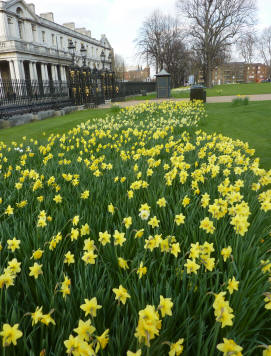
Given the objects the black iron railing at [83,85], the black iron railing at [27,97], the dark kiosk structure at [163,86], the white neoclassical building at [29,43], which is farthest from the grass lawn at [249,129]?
the white neoclassical building at [29,43]

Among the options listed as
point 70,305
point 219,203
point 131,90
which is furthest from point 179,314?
point 131,90

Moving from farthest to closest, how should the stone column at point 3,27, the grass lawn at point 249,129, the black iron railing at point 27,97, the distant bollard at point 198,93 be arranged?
the stone column at point 3,27 < the distant bollard at point 198,93 < the black iron railing at point 27,97 < the grass lawn at point 249,129

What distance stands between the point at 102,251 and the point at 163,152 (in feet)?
8.69

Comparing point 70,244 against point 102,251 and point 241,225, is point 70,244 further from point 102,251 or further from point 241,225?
point 241,225

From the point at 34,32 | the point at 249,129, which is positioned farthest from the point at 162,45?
the point at 249,129

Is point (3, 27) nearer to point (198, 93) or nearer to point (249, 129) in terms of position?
point (198, 93)

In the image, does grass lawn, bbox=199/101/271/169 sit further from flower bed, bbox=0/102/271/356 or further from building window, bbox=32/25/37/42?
building window, bbox=32/25/37/42

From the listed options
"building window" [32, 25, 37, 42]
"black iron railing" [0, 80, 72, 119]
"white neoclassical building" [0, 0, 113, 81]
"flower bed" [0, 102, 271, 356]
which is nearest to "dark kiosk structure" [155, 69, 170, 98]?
"white neoclassical building" [0, 0, 113, 81]

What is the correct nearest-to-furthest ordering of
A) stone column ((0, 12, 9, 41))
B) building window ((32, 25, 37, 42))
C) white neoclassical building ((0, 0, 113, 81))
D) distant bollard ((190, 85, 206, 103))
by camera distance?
distant bollard ((190, 85, 206, 103))
white neoclassical building ((0, 0, 113, 81))
stone column ((0, 12, 9, 41))
building window ((32, 25, 37, 42))

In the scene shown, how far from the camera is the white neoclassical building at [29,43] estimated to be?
30.8 meters

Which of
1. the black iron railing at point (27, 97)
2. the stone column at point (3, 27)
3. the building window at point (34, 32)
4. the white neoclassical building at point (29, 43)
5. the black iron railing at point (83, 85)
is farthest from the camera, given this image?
the building window at point (34, 32)

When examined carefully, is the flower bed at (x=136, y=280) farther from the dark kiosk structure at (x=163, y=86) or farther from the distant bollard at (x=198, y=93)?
the dark kiosk structure at (x=163, y=86)

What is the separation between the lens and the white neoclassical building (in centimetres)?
3080

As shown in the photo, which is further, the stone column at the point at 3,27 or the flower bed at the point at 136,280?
the stone column at the point at 3,27
